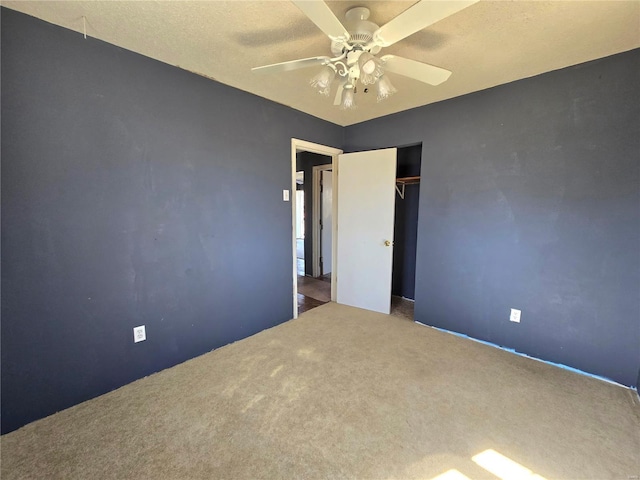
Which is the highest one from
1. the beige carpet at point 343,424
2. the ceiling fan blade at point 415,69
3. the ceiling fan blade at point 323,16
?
the ceiling fan blade at point 323,16

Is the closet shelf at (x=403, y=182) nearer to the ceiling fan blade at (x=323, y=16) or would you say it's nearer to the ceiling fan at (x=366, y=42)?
the ceiling fan at (x=366, y=42)

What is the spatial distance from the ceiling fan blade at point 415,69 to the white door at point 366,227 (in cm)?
155

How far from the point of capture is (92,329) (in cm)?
184

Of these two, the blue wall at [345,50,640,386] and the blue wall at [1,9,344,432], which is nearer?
the blue wall at [1,9,344,432]

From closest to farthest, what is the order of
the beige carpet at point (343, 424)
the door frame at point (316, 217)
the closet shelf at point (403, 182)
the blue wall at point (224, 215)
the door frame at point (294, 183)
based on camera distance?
the beige carpet at point (343, 424) → the blue wall at point (224, 215) → the door frame at point (294, 183) → the closet shelf at point (403, 182) → the door frame at point (316, 217)

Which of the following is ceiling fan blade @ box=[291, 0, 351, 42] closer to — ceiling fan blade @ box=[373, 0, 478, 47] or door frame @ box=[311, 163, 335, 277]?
ceiling fan blade @ box=[373, 0, 478, 47]

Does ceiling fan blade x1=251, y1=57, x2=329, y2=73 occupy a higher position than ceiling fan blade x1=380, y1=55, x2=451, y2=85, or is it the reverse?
ceiling fan blade x1=251, y1=57, x2=329, y2=73

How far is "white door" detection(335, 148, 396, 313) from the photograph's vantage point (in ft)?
10.6

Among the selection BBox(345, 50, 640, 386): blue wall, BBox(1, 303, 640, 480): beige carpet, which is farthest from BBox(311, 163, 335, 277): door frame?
BBox(1, 303, 640, 480): beige carpet

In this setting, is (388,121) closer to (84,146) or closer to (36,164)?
(84,146)

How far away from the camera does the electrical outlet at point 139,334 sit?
203 cm

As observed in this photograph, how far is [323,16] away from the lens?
116 cm

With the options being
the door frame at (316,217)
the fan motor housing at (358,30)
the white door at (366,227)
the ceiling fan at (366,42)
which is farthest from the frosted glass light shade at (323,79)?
the door frame at (316,217)

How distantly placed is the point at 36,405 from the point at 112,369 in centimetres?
39
